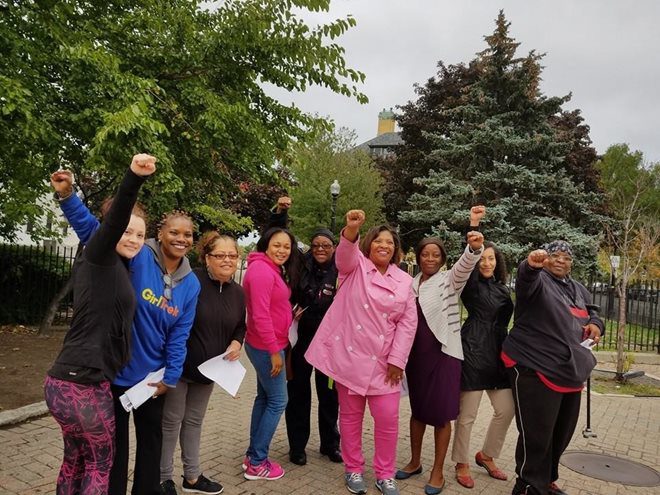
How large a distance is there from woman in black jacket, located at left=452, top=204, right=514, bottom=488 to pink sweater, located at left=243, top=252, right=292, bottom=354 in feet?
4.82

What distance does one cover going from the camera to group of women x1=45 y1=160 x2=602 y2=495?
2.95m

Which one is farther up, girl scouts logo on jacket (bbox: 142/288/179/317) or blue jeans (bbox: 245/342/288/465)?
girl scouts logo on jacket (bbox: 142/288/179/317)

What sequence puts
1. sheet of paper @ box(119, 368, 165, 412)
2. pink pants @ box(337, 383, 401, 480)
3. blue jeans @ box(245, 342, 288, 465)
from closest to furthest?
sheet of paper @ box(119, 368, 165, 412)
pink pants @ box(337, 383, 401, 480)
blue jeans @ box(245, 342, 288, 465)

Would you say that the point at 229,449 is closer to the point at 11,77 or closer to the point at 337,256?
the point at 337,256

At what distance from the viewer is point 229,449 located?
4.50m

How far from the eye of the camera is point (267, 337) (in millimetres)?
3764

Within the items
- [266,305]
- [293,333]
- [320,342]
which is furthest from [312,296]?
[266,305]

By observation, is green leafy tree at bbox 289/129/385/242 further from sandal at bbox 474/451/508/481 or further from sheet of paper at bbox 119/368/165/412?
sheet of paper at bbox 119/368/165/412

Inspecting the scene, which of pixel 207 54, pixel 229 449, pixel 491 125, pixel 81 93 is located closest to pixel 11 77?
pixel 81 93

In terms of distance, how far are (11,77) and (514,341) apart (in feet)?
17.5

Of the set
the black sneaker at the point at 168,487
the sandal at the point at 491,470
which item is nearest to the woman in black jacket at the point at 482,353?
the sandal at the point at 491,470

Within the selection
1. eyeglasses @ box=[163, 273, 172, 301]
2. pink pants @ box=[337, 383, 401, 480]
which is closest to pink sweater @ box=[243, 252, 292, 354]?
pink pants @ box=[337, 383, 401, 480]

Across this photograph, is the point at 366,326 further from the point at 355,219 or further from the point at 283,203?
the point at 283,203

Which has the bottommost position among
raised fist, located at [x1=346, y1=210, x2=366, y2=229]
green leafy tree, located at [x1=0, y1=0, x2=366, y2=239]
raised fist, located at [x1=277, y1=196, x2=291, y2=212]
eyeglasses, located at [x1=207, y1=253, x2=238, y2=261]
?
eyeglasses, located at [x1=207, y1=253, x2=238, y2=261]
